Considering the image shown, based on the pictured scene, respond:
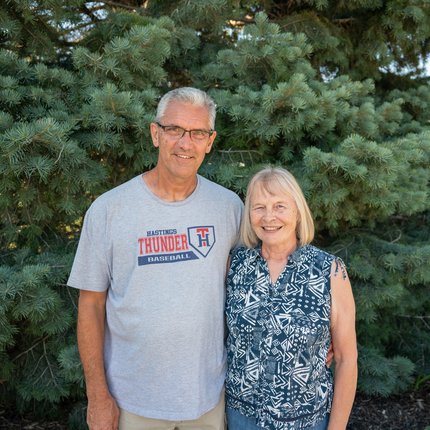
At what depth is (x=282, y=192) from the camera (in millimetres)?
1936

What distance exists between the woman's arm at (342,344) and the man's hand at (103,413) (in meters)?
1.14

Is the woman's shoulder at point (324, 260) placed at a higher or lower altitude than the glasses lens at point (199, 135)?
lower

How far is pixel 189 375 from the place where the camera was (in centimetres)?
189

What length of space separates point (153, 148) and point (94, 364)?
1.64m

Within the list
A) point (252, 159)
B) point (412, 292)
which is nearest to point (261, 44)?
point (252, 159)

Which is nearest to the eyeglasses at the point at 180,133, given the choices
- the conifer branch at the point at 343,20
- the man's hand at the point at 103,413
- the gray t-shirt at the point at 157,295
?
the gray t-shirt at the point at 157,295

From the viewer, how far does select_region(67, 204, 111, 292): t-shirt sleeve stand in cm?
194

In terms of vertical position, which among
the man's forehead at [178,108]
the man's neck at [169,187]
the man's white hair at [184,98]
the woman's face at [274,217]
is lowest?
the woman's face at [274,217]

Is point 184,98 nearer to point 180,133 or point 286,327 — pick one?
point 180,133

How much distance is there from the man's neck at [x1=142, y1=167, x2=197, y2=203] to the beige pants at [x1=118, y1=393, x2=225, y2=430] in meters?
1.14

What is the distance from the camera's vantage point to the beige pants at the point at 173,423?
1.96 metres

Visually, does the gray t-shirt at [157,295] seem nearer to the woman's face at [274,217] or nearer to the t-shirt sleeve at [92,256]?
the t-shirt sleeve at [92,256]

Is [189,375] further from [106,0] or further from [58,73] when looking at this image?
[106,0]

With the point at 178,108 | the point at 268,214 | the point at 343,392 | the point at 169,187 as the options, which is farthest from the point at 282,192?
the point at 343,392
